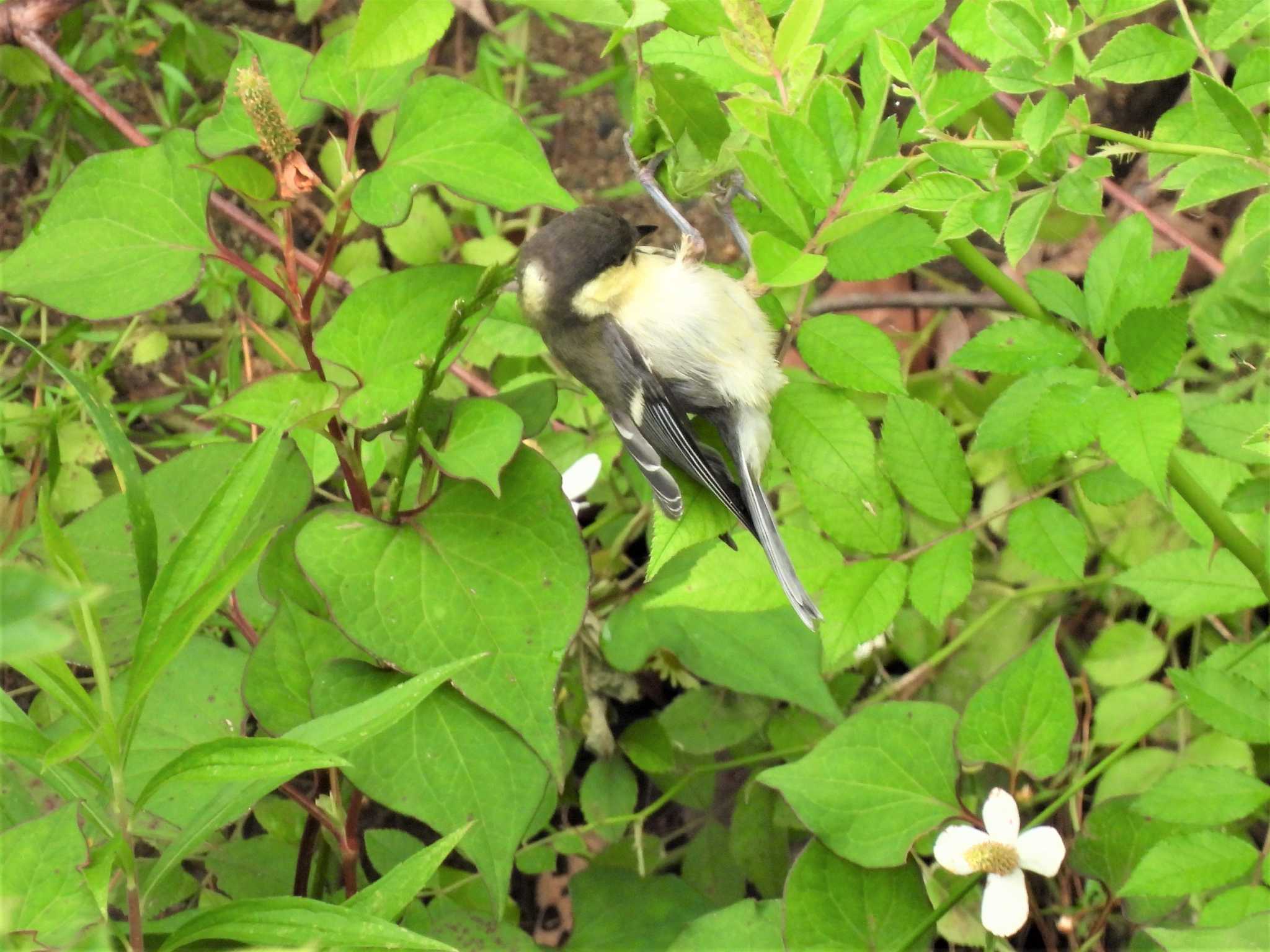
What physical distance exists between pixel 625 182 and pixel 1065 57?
77.1 inches

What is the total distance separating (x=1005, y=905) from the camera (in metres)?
1.63

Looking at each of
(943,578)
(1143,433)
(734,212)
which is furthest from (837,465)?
(734,212)

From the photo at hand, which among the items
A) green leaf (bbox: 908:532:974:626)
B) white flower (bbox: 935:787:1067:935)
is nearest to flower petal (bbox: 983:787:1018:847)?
white flower (bbox: 935:787:1067:935)

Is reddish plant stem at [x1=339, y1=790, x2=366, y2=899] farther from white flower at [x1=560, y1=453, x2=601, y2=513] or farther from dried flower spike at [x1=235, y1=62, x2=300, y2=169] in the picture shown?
dried flower spike at [x1=235, y1=62, x2=300, y2=169]

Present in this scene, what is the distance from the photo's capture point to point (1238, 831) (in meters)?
1.98

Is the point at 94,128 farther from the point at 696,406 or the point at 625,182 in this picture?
the point at 696,406

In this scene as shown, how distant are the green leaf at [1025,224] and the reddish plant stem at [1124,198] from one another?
124 centimetres

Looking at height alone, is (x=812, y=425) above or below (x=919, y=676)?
above

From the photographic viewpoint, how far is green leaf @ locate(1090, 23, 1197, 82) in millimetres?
1337

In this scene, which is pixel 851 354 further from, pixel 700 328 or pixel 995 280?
pixel 700 328

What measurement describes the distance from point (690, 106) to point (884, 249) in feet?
1.18

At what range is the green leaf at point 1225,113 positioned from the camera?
A: 1.32m

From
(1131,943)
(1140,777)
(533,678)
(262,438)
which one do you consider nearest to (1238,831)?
(1140,777)

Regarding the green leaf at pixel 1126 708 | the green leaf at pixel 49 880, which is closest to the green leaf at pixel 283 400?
the green leaf at pixel 49 880
